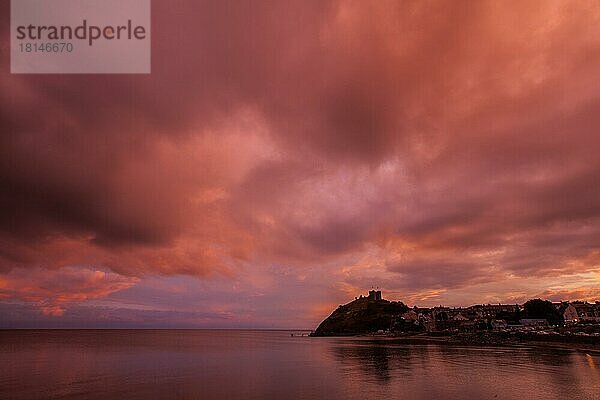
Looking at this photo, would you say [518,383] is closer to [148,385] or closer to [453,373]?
[453,373]

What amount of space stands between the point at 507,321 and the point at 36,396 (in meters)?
209

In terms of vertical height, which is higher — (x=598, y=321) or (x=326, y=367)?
(x=326, y=367)

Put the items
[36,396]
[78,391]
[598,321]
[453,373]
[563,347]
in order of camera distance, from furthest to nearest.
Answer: [598,321] < [563,347] < [453,373] < [78,391] < [36,396]

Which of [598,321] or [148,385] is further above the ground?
[148,385]

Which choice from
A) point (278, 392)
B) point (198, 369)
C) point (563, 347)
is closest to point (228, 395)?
point (278, 392)

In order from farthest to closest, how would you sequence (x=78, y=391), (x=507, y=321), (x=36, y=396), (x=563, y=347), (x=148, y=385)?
1. (x=507, y=321)
2. (x=563, y=347)
3. (x=148, y=385)
4. (x=78, y=391)
5. (x=36, y=396)

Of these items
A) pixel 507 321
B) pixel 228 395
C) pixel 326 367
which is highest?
pixel 228 395

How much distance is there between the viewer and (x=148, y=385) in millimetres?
57156

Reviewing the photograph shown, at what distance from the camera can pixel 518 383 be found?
53750 mm

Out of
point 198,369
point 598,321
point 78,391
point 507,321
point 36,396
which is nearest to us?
point 36,396

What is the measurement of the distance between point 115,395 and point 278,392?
20.6 metres

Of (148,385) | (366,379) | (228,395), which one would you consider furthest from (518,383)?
(148,385)

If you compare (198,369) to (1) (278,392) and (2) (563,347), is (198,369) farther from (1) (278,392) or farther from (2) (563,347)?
(2) (563,347)

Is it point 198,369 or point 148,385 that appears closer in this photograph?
point 148,385
